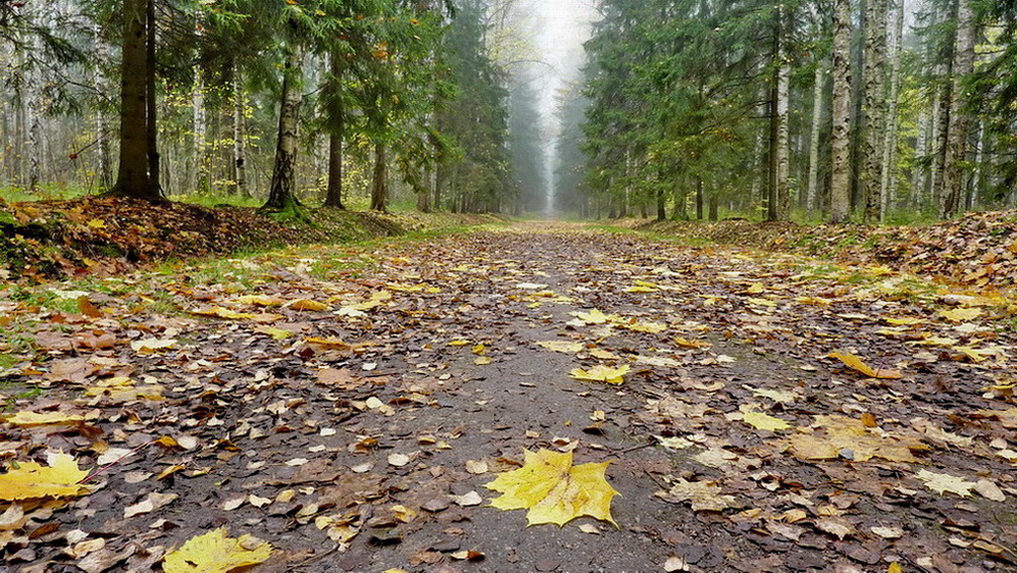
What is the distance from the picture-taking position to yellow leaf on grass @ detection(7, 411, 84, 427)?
193 cm

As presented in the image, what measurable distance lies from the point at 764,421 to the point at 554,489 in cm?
121

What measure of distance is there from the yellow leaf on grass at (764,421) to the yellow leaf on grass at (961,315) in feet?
8.63

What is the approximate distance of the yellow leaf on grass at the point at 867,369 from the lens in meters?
2.79

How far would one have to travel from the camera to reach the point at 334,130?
11898 mm

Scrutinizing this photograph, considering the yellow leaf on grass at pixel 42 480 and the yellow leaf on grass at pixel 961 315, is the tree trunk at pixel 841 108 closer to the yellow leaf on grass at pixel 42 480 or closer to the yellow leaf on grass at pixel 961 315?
the yellow leaf on grass at pixel 961 315

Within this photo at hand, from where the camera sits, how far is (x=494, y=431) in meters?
2.22

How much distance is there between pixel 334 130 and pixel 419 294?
329 inches

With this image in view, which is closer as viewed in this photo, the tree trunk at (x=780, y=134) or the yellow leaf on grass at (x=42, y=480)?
the yellow leaf on grass at (x=42, y=480)

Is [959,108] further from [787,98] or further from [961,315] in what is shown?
[961,315]

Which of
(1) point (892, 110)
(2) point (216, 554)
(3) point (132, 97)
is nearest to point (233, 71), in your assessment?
(3) point (132, 97)

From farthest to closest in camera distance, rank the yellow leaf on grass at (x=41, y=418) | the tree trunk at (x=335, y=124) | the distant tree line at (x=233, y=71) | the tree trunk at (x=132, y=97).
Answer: the tree trunk at (x=335, y=124)
the distant tree line at (x=233, y=71)
the tree trunk at (x=132, y=97)
the yellow leaf on grass at (x=41, y=418)

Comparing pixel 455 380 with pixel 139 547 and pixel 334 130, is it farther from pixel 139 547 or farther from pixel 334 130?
pixel 334 130

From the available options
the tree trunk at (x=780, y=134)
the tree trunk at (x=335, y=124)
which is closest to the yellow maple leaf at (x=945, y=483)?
the tree trunk at (x=335, y=124)

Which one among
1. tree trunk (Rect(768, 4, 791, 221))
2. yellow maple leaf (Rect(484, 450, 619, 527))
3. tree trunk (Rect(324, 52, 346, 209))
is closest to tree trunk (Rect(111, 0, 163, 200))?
tree trunk (Rect(324, 52, 346, 209))
